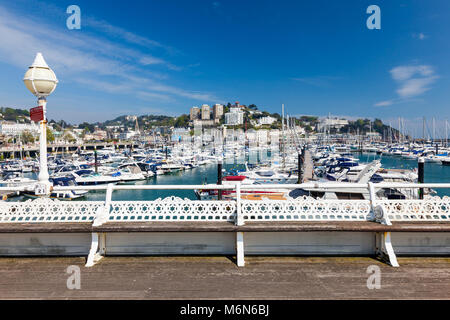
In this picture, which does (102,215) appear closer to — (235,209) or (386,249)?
(235,209)

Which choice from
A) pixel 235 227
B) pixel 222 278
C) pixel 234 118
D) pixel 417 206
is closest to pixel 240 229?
pixel 235 227

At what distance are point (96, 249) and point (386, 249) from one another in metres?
4.55

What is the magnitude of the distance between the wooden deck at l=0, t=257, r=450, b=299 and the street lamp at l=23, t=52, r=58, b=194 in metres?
1.51

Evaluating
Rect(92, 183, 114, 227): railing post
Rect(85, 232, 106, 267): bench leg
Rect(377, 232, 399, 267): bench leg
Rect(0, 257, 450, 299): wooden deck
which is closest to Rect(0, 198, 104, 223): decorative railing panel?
Rect(92, 183, 114, 227): railing post

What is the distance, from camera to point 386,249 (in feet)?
12.8

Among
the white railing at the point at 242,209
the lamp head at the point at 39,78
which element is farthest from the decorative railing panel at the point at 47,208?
the lamp head at the point at 39,78

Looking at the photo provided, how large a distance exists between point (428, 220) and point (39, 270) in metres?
6.18

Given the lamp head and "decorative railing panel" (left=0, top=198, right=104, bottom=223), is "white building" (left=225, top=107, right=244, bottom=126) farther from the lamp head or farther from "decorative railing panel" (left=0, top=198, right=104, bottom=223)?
"decorative railing panel" (left=0, top=198, right=104, bottom=223)

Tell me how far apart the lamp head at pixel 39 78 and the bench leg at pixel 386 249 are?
6.27 meters

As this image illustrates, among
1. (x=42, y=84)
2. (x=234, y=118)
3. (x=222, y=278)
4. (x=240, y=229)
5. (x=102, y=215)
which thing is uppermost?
(x=234, y=118)

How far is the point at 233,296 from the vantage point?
310 cm

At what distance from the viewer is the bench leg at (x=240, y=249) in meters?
3.82
